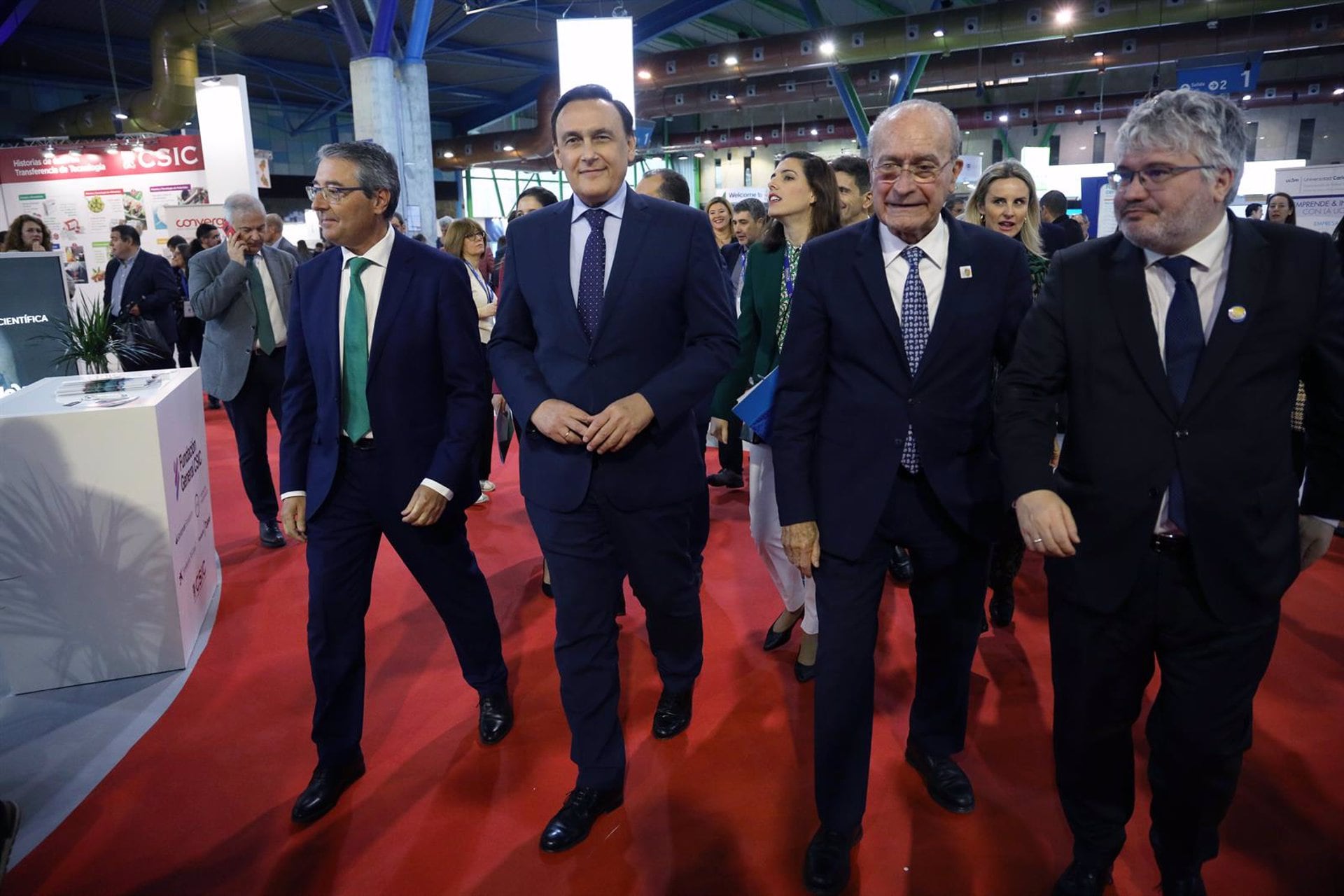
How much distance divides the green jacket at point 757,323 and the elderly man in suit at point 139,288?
5100mm

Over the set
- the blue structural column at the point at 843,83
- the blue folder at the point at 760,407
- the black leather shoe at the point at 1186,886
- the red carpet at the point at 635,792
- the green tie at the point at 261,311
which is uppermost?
the blue structural column at the point at 843,83

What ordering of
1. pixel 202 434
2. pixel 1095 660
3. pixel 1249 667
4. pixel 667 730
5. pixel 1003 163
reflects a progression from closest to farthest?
pixel 1249 667 < pixel 1095 660 < pixel 667 730 < pixel 1003 163 < pixel 202 434

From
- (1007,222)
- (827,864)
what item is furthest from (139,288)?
(827,864)

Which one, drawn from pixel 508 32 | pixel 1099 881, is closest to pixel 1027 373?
pixel 1099 881

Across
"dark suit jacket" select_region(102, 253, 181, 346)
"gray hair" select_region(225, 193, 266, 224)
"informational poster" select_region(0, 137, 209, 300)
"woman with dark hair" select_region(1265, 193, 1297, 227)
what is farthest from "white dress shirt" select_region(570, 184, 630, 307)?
"informational poster" select_region(0, 137, 209, 300)

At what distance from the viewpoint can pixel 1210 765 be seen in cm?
165

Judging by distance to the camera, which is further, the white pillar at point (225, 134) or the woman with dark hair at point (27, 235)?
the white pillar at point (225, 134)

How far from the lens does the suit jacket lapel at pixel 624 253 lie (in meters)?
1.99

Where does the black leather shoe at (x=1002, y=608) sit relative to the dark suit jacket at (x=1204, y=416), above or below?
below

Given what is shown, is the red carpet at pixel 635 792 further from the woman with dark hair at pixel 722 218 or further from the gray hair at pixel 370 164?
the woman with dark hair at pixel 722 218

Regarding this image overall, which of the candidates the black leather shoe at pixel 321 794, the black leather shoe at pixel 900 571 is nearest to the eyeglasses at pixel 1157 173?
the black leather shoe at pixel 321 794

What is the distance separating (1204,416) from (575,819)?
1.63 m

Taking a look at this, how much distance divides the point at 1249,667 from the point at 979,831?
808 millimetres

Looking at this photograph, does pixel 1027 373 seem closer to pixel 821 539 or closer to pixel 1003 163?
pixel 821 539
